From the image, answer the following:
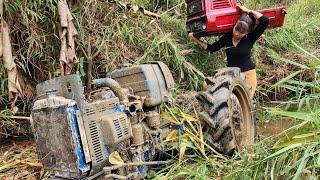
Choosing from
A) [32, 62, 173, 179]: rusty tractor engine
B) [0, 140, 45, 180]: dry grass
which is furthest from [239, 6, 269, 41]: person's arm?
[0, 140, 45, 180]: dry grass

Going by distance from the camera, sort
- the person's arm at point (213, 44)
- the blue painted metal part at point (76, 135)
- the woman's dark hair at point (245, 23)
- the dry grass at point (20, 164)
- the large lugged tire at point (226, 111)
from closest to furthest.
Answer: the blue painted metal part at point (76, 135), the dry grass at point (20, 164), the large lugged tire at point (226, 111), the woman's dark hair at point (245, 23), the person's arm at point (213, 44)

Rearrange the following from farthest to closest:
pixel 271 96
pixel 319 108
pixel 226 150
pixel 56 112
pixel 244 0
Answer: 1. pixel 244 0
2. pixel 271 96
3. pixel 226 150
4. pixel 56 112
5. pixel 319 108

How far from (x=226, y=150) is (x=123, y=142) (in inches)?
41.2

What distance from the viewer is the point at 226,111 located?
3.88 meters

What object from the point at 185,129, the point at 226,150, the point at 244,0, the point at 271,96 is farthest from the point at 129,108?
the point at 244,0

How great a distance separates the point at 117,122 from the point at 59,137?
0.41 metres

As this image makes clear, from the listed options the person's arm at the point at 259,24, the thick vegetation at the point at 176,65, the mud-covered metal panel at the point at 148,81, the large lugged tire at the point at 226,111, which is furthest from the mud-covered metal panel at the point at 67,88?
the person's arm at the point at 259,24

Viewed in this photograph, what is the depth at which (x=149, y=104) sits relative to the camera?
3.60 meters

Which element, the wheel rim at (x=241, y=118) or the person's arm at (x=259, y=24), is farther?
the person's arm at (x=259, y=24)

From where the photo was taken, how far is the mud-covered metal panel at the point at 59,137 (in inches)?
115

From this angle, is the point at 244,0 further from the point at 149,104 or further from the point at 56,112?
the point at 56,112

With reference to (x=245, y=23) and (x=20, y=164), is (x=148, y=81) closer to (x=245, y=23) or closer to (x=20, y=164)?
(x=20, y=164)

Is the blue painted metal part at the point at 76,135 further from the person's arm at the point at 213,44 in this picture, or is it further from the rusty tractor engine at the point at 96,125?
the person's arm at the point at 213,44

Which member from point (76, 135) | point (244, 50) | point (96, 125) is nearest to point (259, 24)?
point (244, 50)
